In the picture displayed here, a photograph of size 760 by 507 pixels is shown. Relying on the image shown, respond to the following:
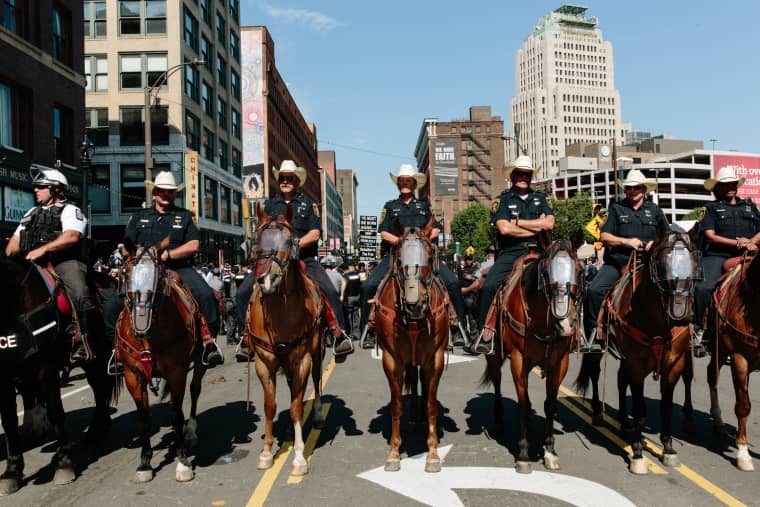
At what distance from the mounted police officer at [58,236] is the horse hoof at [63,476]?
1277 mm

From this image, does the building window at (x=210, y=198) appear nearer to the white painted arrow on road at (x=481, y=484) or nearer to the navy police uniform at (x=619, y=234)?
the navy police uniform at (x=619, y=234)

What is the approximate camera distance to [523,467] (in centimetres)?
648

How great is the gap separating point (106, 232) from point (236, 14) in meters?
26.1

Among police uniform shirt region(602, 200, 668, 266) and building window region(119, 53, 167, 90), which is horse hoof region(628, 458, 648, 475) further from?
building window region(119, 53, 167, 90)

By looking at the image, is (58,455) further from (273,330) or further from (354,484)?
(354,484)

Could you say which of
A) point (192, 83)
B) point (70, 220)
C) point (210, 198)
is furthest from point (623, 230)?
point (210, 198)

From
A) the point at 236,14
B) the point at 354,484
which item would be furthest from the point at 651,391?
the point at 236,14

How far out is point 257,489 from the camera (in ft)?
20.1

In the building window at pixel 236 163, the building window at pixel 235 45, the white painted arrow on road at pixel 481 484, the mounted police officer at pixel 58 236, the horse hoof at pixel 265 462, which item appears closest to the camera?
the white painted arrow on road at pixel 481 484

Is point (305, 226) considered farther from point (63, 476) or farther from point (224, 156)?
point (224, 156)

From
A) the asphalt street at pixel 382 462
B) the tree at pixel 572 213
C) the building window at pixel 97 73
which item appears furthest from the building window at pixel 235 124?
the asphalt street at pixel 382 462

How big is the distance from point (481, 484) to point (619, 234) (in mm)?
3798

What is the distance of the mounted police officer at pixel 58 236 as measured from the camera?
7.11 metres

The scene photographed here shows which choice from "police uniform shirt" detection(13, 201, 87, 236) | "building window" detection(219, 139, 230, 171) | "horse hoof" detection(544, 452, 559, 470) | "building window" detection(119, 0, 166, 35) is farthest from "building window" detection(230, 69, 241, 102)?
"horse hoof" detection(544, 452, 559, 470)
